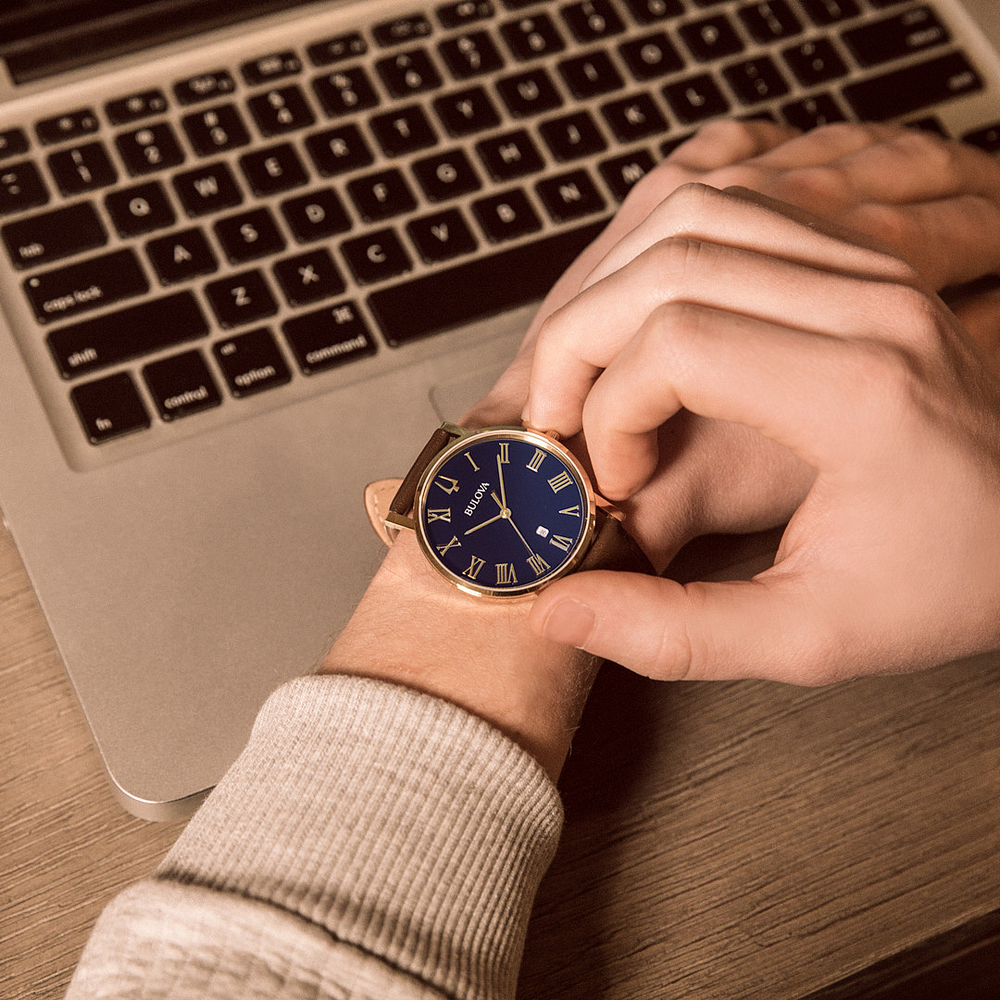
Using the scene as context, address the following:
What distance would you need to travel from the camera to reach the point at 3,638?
2.53ft

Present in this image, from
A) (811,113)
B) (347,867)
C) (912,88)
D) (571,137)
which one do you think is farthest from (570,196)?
(347,867)

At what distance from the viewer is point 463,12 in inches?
36.6

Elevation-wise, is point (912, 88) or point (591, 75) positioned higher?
point (591, 75)

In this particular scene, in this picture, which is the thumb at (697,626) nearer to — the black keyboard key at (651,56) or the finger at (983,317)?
the finger at (983,317)

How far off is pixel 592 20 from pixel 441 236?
0.29 metres

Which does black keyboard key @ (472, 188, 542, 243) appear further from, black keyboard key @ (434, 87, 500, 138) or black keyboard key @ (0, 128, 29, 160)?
black keyboard key @ (0, 128, 29, 160)

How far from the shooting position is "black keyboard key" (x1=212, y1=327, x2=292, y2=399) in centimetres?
78

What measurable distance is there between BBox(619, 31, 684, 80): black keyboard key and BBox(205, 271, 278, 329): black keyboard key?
0.42 metres

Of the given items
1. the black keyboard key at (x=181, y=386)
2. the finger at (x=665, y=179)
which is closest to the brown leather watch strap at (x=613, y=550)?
the finger at (x=665, y=179)

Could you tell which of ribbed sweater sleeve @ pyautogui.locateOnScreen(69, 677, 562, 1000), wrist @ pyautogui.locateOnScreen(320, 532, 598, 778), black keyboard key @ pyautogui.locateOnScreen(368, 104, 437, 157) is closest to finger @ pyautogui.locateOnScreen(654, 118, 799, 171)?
black keyboard key @ pyautogui.locateOnScreen(368, 104, 437, 157)

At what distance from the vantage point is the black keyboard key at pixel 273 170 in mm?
841

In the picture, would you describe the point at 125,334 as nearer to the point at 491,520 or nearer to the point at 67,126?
the point at 67,126

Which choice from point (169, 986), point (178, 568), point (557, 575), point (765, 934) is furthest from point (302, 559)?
point (765, 934)

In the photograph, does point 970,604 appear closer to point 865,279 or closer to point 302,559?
point 865,279
